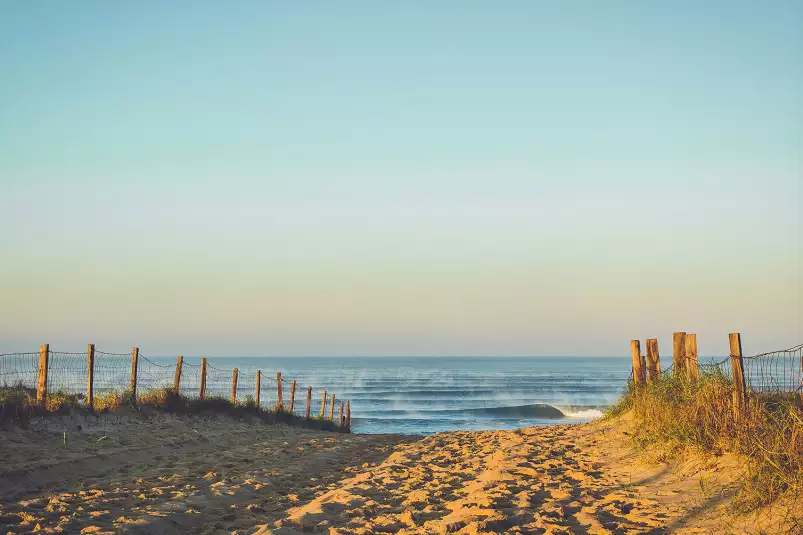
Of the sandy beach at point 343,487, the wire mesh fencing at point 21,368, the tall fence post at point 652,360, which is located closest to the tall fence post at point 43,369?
the wire mesh fencing at point 21,368

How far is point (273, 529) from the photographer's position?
6.03 metres

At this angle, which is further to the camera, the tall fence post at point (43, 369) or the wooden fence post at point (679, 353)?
the tall fence post at point (43, 369)

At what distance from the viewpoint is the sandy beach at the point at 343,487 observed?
6098 mm

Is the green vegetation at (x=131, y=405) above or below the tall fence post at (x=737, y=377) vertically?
below

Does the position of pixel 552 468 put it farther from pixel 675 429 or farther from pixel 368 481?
pixel 368 481

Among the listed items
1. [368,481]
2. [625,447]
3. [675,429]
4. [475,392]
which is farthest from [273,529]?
[475,392]

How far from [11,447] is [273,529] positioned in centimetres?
592

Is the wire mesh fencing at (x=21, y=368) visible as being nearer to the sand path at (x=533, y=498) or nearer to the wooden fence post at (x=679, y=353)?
the sand path at (x=533, y=498)

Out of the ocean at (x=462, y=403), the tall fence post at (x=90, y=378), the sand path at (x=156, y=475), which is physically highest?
the tall fence post at (x=90, y=378)

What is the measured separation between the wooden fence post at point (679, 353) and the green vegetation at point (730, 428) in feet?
0.66

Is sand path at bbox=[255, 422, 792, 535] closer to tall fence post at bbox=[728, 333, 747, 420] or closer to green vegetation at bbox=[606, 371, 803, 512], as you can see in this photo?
green vegetation at bbox=[606, 371, 803, 512]

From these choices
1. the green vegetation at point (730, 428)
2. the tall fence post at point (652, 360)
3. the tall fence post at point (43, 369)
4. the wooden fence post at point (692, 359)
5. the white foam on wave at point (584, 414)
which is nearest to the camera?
the green vegetation at point (730, 428)

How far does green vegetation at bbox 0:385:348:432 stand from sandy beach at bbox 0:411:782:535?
1.05 feet

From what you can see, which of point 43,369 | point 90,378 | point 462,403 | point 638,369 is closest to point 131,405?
point 90,378
